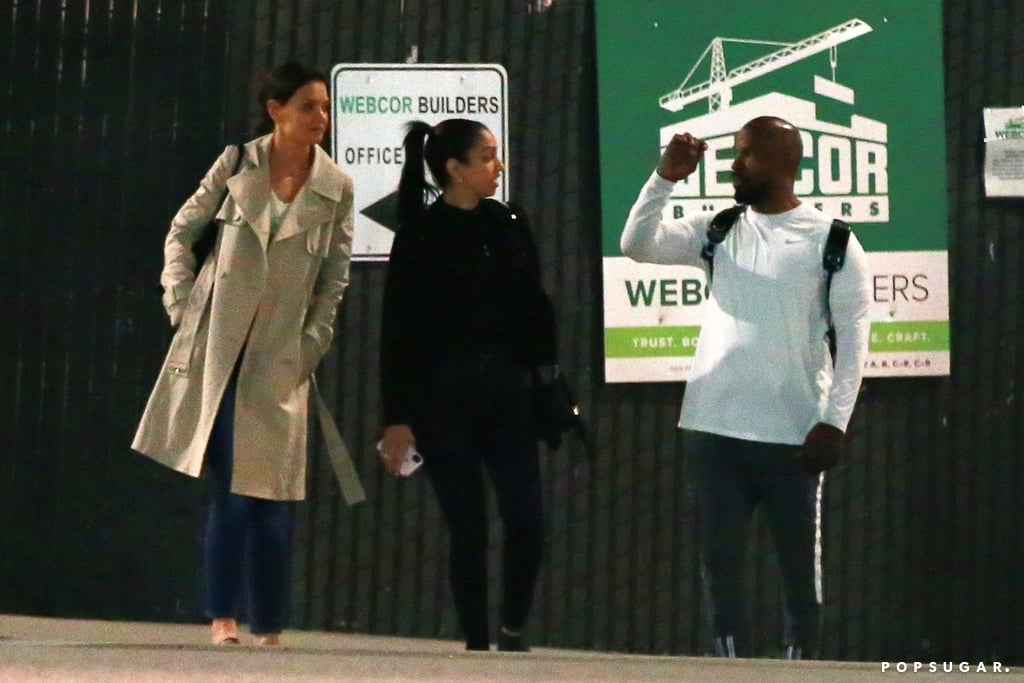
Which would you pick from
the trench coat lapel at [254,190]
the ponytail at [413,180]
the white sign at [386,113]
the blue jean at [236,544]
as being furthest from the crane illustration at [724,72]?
the blue jean at [236,544]

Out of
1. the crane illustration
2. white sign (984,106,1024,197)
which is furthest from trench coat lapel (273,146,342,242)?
white sign (984,106,1024,197)

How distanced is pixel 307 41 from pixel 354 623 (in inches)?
90.7

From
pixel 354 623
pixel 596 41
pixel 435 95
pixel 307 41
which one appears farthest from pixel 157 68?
pixel 354 623

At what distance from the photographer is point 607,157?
7.15 m

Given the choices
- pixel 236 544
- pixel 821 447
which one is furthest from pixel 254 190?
pixel 821 447

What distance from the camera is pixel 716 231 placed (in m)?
5.17

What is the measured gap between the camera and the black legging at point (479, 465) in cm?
530

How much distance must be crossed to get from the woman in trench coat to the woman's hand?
0.33 metres

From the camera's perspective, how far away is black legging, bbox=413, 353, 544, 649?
5301 millimetres

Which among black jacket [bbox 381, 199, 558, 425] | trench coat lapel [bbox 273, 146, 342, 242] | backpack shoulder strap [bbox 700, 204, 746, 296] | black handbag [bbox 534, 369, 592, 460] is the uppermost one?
trench coat lapel [bbox 273, 146, 342, 242]

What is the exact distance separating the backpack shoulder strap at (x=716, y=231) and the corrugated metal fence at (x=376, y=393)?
1963 millimetres

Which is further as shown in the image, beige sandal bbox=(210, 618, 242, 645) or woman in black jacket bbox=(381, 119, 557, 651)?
beige sandal bbox=(210, 618, 242, 645)

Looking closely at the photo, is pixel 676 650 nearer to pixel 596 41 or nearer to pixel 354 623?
pixel 354 623

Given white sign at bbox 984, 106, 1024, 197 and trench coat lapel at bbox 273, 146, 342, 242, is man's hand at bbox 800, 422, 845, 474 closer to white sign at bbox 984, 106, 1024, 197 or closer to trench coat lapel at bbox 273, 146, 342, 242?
trench coat lapel at bbox 273, 146, 342, 242
